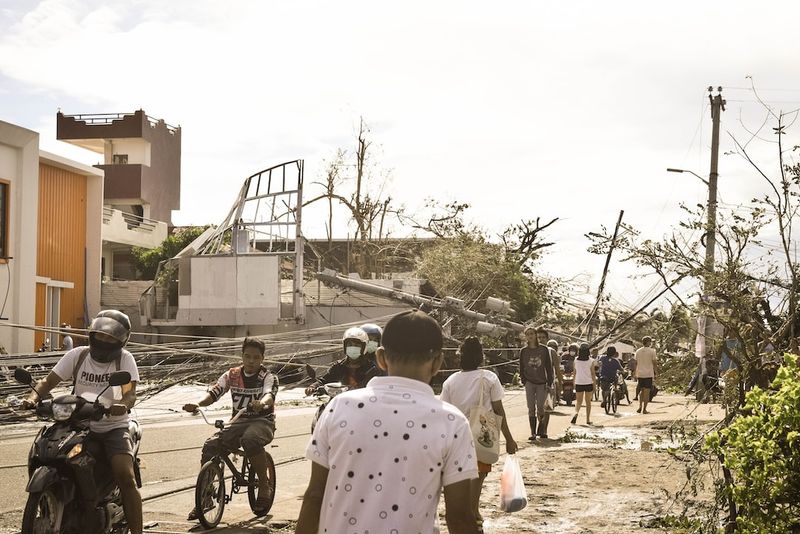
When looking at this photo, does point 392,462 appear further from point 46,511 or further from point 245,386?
point 245,386

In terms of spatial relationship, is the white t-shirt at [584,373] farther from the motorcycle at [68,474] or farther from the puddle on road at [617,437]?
the motorcycle at [68,474]

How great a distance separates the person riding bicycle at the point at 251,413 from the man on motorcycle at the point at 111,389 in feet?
4.35

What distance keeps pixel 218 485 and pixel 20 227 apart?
22777mm

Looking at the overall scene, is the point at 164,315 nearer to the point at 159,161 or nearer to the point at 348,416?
the point at 159,161

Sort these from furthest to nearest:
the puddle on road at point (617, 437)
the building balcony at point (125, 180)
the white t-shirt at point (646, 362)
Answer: the building balcony at point (125, 180), the white t-shirt at point (646, 362), the puddle on road at point (617, 437)

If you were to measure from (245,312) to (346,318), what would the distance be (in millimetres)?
3468

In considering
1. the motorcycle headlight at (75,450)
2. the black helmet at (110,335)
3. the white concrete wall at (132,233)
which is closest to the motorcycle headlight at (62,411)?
the motorcycle headlight at (75,450)

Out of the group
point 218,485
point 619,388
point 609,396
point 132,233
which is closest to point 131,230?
→ point 132,233

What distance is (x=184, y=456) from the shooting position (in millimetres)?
13617

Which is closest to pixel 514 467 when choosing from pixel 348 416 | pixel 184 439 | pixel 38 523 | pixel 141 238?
pixel 348 416

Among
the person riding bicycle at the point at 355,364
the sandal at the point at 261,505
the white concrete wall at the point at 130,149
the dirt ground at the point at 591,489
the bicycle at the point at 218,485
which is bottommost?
the dirt ground at the point at 591,489

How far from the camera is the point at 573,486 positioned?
431 inches

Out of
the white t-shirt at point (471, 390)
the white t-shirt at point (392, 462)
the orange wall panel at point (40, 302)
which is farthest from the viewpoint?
the orange wall panel at point (40, 302)

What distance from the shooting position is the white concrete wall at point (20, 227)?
28578 millimetres
